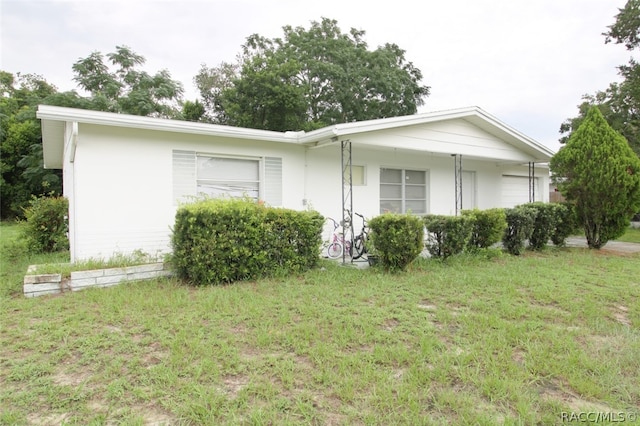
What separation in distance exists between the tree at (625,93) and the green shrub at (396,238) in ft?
49.3

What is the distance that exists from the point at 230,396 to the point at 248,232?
3.27 m

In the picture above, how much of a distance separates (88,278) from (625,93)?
23.1m

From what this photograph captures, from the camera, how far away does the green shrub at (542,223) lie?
8266 millimetres

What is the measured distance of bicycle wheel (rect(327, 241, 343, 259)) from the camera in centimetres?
779

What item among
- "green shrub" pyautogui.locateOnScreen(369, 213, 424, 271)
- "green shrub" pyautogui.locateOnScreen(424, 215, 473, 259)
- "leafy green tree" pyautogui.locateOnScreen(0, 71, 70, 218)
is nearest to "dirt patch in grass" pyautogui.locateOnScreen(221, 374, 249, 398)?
"green shrub" pyautogui.locateOnScreen(369, 213, 424, 271)

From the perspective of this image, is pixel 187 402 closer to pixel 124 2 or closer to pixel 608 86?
pixel 124 2

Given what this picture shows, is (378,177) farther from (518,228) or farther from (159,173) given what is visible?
(159,173)

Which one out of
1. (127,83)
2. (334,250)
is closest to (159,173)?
(334,250)

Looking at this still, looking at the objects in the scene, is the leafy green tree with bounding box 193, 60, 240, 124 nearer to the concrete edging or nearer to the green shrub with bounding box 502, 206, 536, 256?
the concrete edging

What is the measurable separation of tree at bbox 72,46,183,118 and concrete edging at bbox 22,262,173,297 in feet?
50.4

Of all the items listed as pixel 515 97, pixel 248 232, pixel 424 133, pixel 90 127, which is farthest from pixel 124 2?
pixel 515 97

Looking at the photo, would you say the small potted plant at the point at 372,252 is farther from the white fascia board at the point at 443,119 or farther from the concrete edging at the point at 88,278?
the concrete edging at the point at 88,278

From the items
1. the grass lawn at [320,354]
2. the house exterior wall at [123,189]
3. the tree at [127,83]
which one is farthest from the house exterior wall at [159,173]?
the tree at [127,83]

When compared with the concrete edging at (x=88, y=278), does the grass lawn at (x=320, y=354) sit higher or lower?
lower
